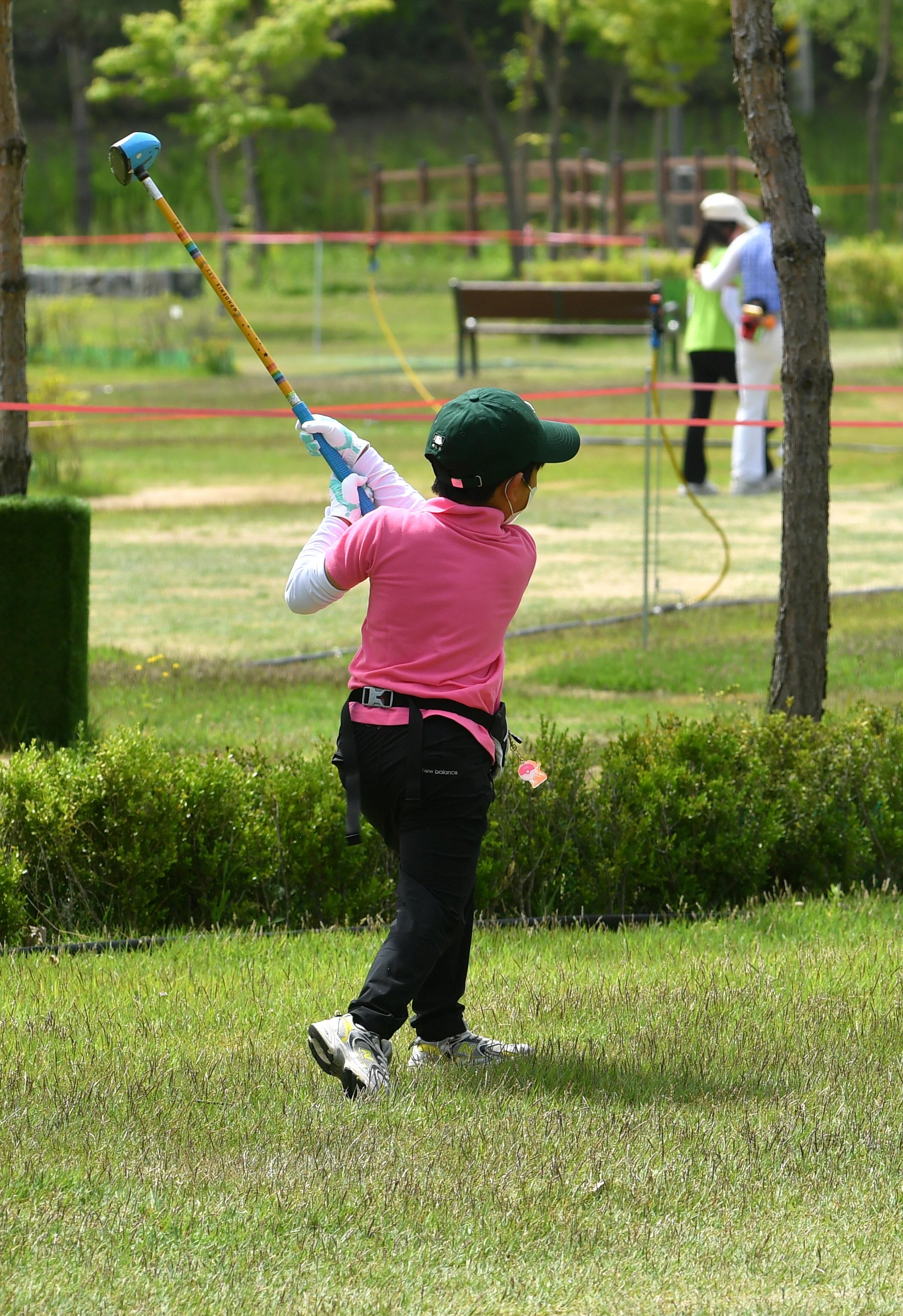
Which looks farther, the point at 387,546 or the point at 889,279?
the point at 889,279

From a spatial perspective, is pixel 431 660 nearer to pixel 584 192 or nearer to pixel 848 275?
pixel 848 275

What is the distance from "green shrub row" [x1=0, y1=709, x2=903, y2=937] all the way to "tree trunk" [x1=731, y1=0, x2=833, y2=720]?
0.62m

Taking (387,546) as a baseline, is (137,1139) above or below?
below

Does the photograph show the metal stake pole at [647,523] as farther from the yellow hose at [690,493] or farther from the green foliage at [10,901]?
the green foliage at [10,901]

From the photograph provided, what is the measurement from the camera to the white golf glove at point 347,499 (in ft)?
13.3

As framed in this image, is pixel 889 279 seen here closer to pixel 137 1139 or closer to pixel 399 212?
pixel 399 212

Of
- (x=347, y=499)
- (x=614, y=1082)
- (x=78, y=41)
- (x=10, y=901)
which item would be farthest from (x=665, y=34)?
(x=614, y=1082)

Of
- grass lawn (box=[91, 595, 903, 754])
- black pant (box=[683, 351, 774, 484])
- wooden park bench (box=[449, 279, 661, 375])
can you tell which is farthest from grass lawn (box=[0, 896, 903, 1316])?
wooden park bench (box=[449, 279, 661, 375])

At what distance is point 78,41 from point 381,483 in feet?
140

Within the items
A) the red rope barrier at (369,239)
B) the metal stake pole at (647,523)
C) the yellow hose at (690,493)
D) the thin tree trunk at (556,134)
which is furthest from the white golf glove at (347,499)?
the thin tree trunk at (556,134)

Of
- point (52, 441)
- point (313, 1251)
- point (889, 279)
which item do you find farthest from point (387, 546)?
point (889, 279)

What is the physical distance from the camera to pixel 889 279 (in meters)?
28.4

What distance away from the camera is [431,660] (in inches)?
154

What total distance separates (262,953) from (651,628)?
208 inches
